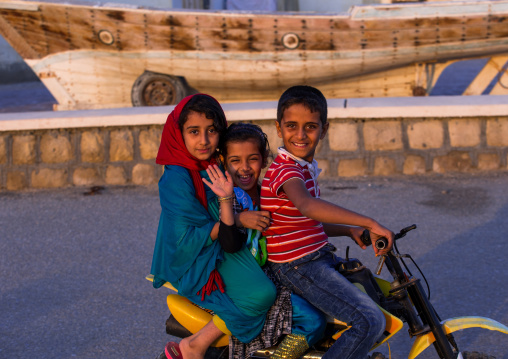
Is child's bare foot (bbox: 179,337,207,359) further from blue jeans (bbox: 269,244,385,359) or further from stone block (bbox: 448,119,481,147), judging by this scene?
stone block (bbox: 448,119,481,147)

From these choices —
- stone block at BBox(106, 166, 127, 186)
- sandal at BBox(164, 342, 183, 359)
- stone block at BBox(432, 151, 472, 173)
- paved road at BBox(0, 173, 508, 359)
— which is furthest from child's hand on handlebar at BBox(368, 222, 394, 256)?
stone block at BBox(106, 166, 127, 186)

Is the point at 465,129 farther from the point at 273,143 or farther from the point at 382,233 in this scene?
the point at 382,233

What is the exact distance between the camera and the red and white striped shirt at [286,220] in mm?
2543

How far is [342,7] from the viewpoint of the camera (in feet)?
48.6

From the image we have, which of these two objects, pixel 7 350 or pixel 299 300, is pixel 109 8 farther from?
pixel 299 300

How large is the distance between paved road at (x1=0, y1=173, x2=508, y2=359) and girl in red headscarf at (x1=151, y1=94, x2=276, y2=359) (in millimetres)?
1163

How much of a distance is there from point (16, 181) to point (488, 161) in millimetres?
4761

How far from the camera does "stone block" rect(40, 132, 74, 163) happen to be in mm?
6377

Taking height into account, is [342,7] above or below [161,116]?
above

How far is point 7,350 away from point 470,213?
387cm

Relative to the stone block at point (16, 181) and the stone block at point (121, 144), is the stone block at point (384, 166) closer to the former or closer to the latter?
the stone block at point (121, 144)

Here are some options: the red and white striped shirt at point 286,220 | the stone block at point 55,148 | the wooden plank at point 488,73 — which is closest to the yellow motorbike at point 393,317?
the red and white striped shirt at point 286,220

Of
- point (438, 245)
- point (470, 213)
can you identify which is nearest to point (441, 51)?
point (470, 213)

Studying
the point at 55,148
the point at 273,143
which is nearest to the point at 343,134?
the point at 273,143
